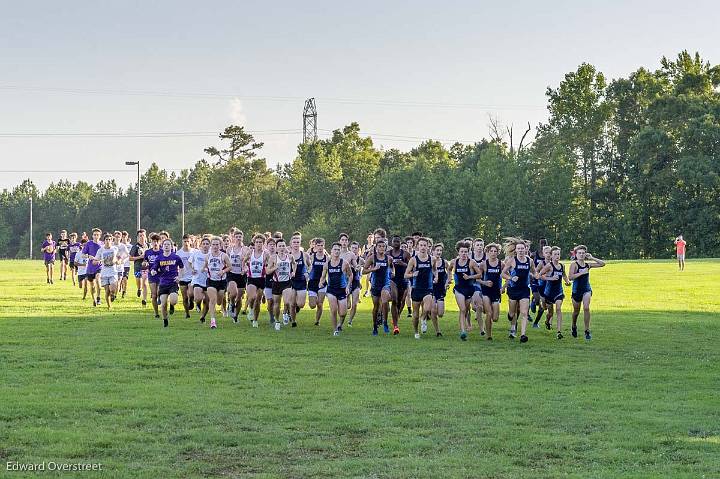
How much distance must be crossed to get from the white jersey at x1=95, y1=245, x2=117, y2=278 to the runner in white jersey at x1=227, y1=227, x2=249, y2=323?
424 cm

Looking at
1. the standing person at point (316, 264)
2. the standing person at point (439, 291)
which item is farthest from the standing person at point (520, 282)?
the standing person at point (316, 264)

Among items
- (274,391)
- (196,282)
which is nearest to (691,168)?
(196,282)

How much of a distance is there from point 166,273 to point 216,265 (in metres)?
1.12

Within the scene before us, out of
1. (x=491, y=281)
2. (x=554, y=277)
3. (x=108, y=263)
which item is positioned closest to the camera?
(x=491, y=281)

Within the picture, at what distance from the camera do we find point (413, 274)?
65.1ft

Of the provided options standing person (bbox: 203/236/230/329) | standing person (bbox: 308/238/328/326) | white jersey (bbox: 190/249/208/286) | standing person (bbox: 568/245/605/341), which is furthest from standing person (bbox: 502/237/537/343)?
white jersey (bbox: 190/249/208/286)

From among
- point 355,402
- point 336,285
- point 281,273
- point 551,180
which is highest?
point 551,180

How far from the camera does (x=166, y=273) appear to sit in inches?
847

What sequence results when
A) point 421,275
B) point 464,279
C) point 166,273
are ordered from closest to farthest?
point 464,279 → point 421,275 → point 166,273

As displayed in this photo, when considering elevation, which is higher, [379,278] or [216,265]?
[216,265]

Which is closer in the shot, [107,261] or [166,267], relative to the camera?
[166,267]

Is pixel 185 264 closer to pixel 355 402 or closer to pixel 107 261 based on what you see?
pixel 107 261

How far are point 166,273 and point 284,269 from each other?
2566 mm

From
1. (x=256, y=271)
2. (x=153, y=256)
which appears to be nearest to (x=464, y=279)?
(x=256, y=271)
